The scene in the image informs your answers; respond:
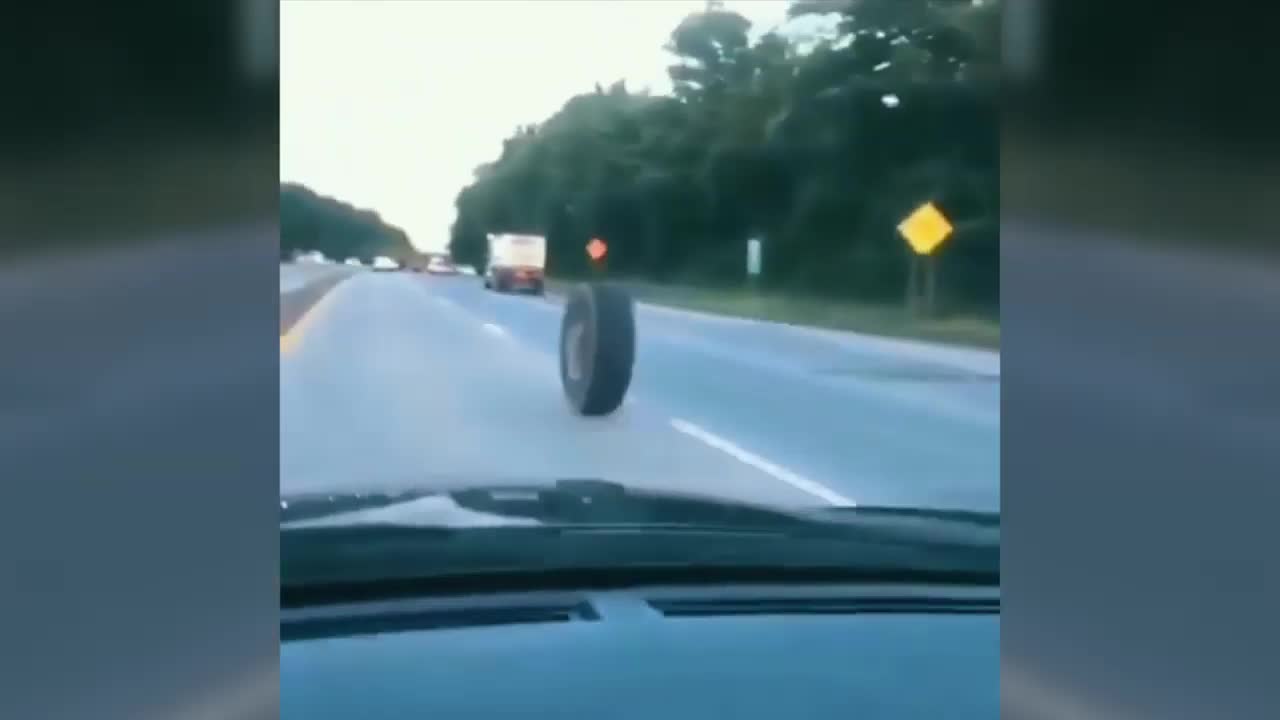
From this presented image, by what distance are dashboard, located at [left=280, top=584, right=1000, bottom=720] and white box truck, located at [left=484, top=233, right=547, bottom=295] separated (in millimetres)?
47096

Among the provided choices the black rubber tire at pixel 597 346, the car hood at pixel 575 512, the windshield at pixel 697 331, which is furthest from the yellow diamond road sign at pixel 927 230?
the car hood at pixel 575 512

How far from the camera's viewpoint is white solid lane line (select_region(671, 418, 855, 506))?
9070mm

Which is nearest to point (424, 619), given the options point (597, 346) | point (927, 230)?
point (597, 346)

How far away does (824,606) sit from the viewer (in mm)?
3367

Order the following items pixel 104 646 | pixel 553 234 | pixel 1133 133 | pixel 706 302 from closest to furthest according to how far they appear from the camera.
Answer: pixel 1133 133 → pixel 104 646 → pixel 706 302 → pixel 553 234

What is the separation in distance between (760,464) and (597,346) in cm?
197

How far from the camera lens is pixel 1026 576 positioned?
76.6 inches

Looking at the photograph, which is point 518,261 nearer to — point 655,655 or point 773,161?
point 773,161

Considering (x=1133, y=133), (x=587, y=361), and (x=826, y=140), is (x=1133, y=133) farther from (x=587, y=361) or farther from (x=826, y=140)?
(x=826, y=140)

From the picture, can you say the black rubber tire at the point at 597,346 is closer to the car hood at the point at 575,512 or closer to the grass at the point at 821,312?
the car hood at the point at 575,512

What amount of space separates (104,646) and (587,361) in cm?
1052

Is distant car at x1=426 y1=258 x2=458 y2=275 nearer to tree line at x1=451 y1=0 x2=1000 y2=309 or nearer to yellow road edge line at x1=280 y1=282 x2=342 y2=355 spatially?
tree line at x1=451 y1=0 x2=1000 y2=309

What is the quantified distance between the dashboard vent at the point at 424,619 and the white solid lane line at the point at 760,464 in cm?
465

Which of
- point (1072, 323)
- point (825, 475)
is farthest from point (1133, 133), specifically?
point (825, 475)
